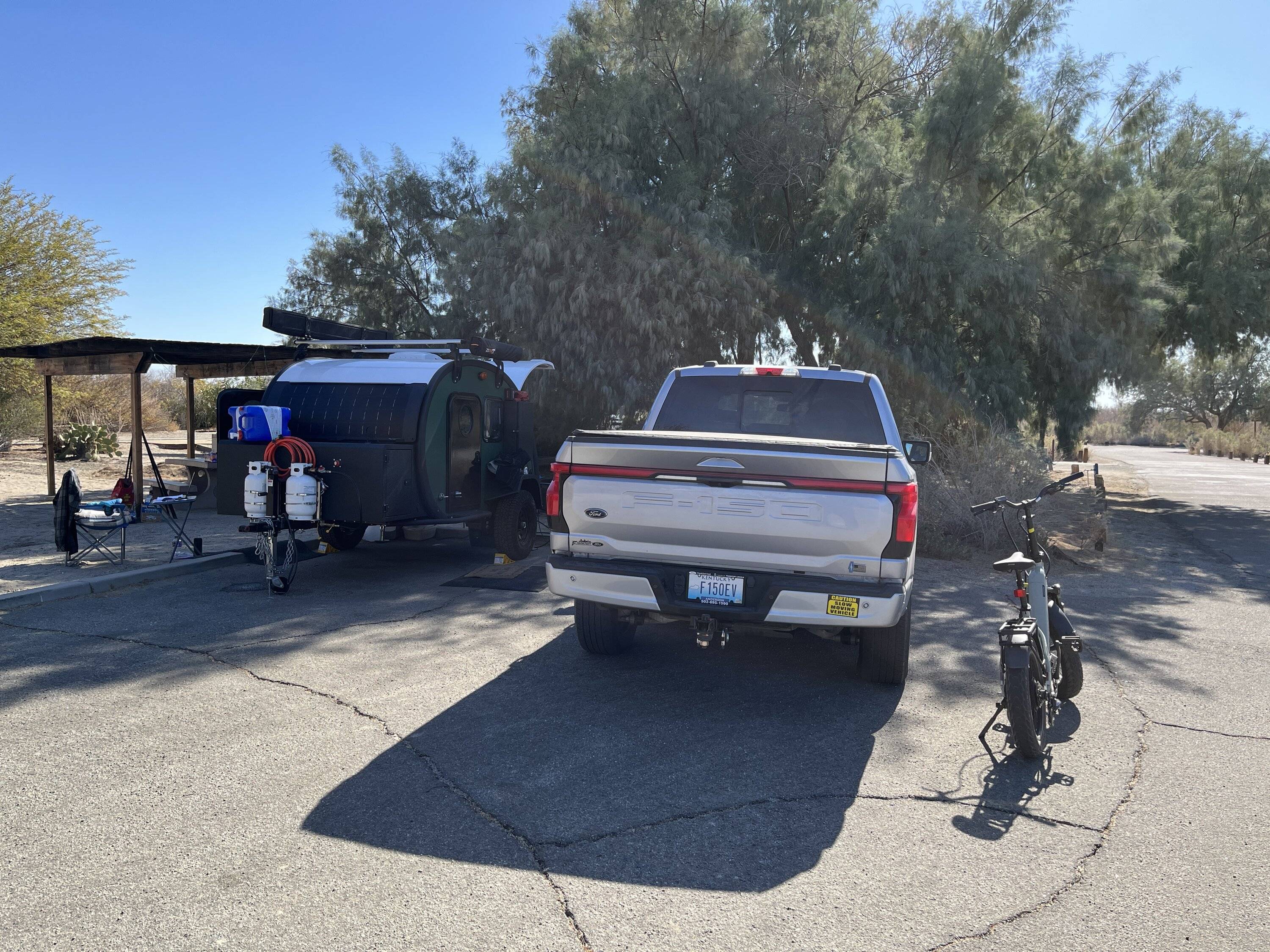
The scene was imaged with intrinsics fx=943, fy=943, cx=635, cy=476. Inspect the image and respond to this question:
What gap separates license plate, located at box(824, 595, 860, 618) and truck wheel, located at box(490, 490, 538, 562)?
6363 millimetres

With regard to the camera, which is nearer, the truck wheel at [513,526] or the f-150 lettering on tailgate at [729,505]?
the f-150 lettering on tailgate at [729,505]

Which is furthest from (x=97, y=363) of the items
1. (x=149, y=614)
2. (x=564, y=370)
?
(x=149, y=614)

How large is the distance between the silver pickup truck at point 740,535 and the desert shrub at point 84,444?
Answer: 860 inches

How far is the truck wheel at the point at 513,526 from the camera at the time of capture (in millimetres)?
10891

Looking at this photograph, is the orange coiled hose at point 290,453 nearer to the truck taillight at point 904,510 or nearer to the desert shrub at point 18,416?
the truck taillight at point 904,510

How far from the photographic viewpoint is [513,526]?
1093 centimetres

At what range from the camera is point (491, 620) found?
25.5 ft

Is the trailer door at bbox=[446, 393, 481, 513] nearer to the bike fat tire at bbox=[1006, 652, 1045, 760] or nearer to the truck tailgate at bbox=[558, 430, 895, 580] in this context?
the truck tailgate at bbox=[558, 430, 895, 580]

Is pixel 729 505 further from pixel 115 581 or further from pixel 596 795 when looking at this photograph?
pixel 115 581

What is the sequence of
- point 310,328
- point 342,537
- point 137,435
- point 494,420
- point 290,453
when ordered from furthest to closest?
point 137,435 < point 342,537 < point 310,328 < point 494,420 < point 290,453

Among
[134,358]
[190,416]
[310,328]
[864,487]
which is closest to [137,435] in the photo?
[134,358]

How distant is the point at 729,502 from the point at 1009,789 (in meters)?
1.97

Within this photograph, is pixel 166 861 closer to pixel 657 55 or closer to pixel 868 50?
pixel 657 55

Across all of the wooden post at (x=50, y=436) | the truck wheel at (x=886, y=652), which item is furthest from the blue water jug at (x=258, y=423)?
the wooden post at (x=50, y=436)
